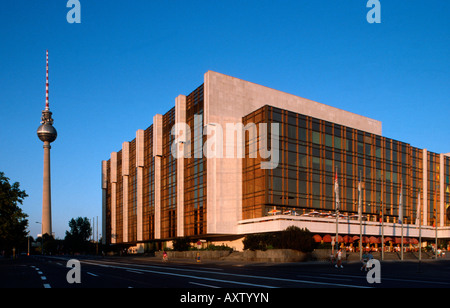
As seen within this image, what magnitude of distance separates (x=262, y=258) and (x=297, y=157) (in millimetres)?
18787

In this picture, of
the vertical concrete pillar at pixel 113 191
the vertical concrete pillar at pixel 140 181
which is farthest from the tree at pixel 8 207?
the vertical concrete pillar at pixel 113 191

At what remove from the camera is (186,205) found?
2881 inches

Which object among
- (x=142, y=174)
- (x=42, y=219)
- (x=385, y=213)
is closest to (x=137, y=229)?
(x=142, y=174)

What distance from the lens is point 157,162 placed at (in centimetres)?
8525

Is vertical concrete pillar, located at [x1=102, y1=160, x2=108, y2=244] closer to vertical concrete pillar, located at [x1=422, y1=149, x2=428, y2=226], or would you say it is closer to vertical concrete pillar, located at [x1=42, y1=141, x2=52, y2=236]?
vertical concrete pillar, located at [x1=42, y1=141, x2=52, y2=236]

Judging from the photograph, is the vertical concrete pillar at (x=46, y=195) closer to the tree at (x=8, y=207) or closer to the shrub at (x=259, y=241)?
the tree at (x=8, y=207)

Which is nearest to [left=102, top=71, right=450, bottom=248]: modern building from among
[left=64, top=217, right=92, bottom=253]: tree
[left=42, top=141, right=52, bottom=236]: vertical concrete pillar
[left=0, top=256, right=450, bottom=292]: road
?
[left=0, top=256, right=450, bottom=292]: road

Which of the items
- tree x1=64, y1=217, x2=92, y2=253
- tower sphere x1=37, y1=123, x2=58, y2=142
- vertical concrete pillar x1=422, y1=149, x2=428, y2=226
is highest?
tower sphere x1=37, y1=123, x2=58, y2=142

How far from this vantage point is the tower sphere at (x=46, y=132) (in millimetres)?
148500

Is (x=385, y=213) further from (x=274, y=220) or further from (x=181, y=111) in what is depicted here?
(x=181, y=111)
